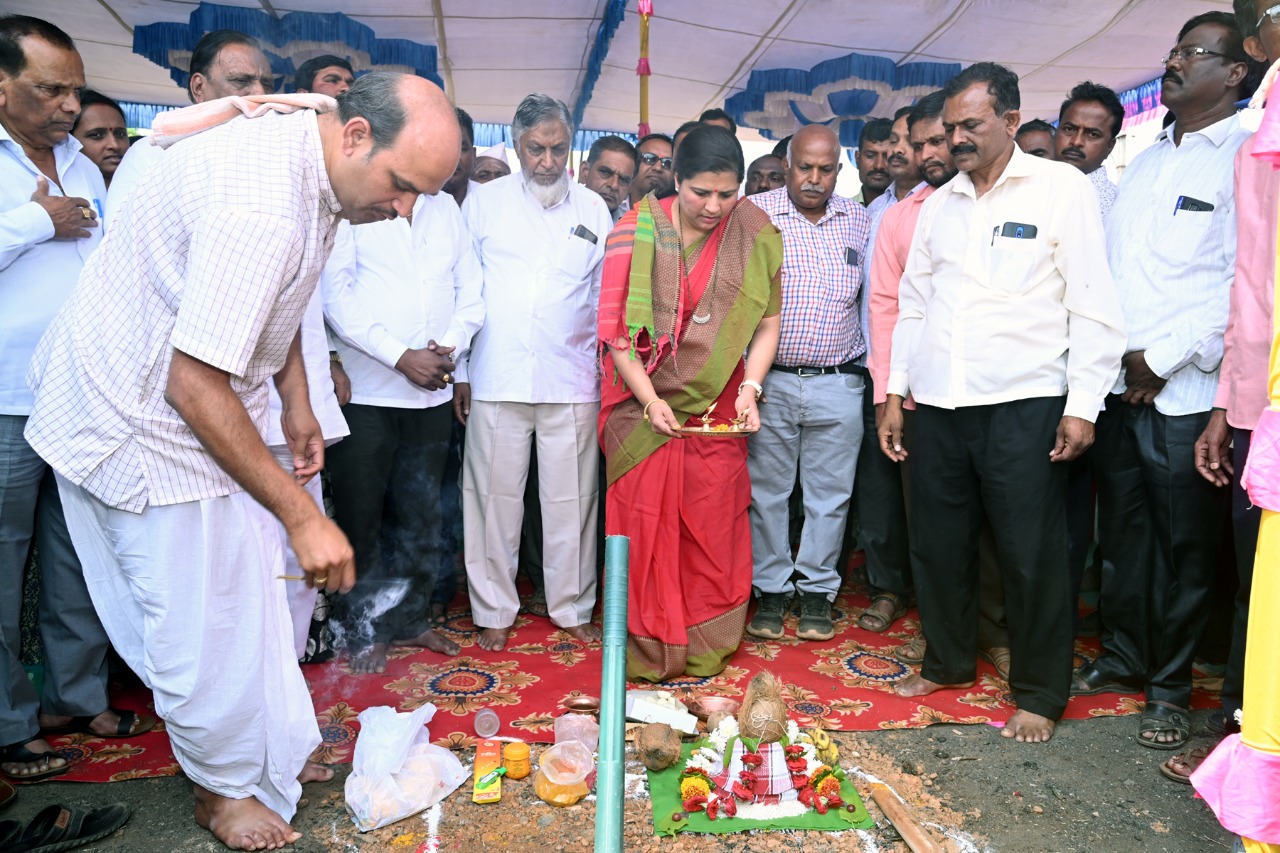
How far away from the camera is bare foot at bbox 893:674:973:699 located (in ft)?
12.3

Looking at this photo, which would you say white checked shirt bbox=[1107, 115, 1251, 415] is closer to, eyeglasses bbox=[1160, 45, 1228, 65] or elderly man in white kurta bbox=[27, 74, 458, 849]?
eyeglasses bbox=[1160, 45, 1228, 65]

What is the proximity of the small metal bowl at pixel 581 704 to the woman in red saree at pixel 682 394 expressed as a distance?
463 millimetres

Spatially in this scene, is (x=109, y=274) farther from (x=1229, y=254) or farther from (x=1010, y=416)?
(x=1229, y=254)

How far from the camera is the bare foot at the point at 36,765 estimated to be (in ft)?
9.98

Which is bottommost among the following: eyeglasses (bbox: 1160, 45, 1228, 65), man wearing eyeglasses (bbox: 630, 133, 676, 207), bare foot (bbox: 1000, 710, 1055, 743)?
bare foot (bbox: 1000, 710, 1055, 743)

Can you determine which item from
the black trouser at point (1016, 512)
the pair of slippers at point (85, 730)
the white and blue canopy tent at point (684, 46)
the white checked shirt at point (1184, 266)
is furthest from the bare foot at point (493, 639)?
the white and blue canopy tent at point (684, 46)

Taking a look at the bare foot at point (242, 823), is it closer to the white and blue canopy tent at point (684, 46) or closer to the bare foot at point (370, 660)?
the bare foot at point (370, 660)

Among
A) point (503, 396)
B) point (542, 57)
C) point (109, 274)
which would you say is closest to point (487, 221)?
point (503, 396)

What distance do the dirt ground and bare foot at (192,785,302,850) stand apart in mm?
51

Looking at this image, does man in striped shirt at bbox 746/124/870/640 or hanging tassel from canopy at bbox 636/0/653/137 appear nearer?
man in striped shirt at bbox 746/124/870/640

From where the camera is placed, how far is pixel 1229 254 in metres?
3.29

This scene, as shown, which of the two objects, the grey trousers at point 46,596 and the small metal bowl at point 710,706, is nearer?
the grey trousers at point 46,596

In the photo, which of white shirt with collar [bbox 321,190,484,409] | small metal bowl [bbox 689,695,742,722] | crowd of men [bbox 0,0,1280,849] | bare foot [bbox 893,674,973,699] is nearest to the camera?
crowd of men [bbox 0,0,1280,849]

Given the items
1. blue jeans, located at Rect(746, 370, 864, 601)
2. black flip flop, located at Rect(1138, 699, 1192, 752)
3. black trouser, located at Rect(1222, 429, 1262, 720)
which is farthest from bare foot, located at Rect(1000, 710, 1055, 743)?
blue jeans, located at Rect(746, 370, 864, 601)
